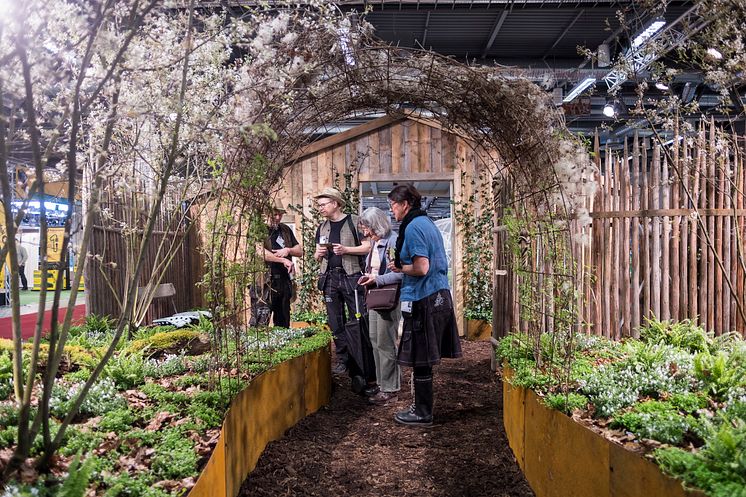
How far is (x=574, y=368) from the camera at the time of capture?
12.8 ft

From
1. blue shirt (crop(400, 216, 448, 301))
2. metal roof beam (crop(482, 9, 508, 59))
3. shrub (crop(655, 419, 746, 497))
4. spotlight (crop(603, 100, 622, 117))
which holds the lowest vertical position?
shrub (crop(655, 419, 746, 497))

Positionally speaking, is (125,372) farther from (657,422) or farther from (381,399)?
(657,422)

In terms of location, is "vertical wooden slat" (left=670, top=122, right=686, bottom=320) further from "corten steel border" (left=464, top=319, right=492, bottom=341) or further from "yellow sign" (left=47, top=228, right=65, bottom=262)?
"yellow sign" (left=47, top=228, right=65, bottom=262)

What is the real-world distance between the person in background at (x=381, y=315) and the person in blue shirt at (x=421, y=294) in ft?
1.79

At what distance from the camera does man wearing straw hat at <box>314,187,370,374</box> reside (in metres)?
5.92

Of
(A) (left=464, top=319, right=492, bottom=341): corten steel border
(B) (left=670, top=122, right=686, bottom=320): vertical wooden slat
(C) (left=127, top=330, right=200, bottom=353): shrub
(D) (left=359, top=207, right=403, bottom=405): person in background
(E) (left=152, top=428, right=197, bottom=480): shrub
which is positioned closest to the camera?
(E) (left=152, top=428, right=197, bottom=480): shrub

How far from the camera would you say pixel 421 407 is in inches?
193

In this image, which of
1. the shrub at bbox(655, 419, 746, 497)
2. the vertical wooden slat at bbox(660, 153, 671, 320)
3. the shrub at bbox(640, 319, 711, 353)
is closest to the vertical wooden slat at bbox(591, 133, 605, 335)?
the shrub at bbox(640, 319, 711, 353)

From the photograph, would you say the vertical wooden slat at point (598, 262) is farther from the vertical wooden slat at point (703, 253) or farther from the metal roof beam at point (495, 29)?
the metal roof beam at point (495, 29)

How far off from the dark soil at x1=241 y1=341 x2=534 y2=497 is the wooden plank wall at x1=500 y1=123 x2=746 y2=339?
1.17 m

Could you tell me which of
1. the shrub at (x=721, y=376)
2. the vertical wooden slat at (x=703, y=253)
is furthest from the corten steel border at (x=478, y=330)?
the shrub at (x=721, y=376)

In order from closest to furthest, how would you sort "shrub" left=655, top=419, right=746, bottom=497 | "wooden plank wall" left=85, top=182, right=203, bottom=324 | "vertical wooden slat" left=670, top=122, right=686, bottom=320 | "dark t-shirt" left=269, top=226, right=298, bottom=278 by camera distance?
1. "shrub" left=655, top=419, right=746, bottom=497
2. "vertical wooden slat" left=670, top=122, right=686, bottom=320
3. "wooden plank wall" left=85, top=182, right=203, bottom=324
4. "dark t-shirt" left=269, top=226, right=298, bottom=278

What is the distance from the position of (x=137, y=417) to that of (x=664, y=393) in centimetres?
285

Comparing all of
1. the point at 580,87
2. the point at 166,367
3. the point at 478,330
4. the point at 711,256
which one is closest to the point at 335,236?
the point at 166,367
